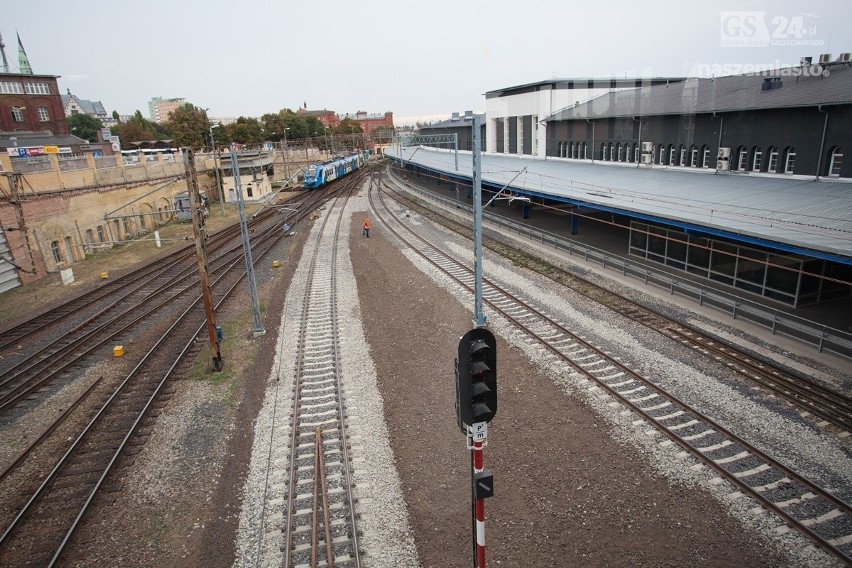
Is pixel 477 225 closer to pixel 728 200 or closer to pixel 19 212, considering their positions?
pixel 728 200

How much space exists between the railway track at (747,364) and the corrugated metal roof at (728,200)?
11.4 ft

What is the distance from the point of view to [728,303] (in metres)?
17.2

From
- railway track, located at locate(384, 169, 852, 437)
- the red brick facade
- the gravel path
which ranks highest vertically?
the red brick facade

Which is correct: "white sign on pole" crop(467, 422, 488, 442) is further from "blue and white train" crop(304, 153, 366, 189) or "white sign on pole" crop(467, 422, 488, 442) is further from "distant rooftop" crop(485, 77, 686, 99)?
"blue and white train" crop(304, 153, 366, 189)

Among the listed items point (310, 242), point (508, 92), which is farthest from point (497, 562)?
point (508, 92)

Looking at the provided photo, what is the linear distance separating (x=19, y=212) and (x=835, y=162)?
38.7m

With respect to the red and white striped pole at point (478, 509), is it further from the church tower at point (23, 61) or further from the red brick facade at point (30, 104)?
the church tower at point (23, 61)

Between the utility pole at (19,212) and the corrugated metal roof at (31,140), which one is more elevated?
the corrugated metal roof at (31,140)

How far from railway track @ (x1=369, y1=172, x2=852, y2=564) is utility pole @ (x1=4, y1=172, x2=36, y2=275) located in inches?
970

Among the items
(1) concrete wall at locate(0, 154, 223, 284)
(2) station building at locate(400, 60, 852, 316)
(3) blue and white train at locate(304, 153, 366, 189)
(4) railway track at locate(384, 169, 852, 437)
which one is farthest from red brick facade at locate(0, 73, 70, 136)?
(4) railway track at locate(384, 169, 852, 437)

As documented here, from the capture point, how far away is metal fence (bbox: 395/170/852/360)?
1435 cm

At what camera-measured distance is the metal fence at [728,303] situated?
14352 millimetres

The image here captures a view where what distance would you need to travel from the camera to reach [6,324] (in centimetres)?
2052

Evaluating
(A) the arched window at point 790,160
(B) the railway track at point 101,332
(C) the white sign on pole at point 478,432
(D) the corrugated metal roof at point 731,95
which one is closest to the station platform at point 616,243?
(A) the arched window at point 790,160
